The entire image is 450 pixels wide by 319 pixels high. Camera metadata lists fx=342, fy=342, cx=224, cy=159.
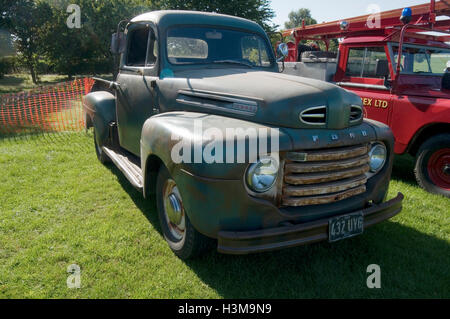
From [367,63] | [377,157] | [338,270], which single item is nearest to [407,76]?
[367,63]

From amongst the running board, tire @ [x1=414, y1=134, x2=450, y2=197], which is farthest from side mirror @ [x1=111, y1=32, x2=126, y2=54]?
tire @ [x1=414, y1=134, x2=450, y2=197]

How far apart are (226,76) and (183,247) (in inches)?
62.7

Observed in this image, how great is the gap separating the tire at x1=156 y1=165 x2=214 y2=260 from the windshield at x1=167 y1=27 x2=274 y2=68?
1.36 meters

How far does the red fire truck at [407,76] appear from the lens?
4547 mm

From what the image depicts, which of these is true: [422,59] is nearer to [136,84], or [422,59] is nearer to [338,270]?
[338,270]

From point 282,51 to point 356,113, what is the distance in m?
1.73

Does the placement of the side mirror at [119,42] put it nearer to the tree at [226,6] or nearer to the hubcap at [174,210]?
the hubcap at [174,210]

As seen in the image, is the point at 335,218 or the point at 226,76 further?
the point at 226,76

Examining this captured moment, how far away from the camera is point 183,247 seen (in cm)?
280

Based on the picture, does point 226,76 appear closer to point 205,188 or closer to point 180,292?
point 205,188

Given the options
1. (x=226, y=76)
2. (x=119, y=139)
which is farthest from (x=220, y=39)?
(x=119, y=139)

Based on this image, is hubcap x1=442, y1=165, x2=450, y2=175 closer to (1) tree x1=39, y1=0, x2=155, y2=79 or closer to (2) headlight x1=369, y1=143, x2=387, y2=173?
(2) headlight x1=369, y1=143, x2=387, y2=173

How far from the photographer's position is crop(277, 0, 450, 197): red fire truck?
4.55 metres
